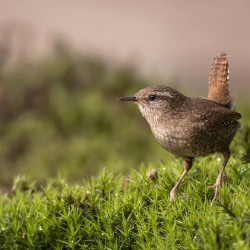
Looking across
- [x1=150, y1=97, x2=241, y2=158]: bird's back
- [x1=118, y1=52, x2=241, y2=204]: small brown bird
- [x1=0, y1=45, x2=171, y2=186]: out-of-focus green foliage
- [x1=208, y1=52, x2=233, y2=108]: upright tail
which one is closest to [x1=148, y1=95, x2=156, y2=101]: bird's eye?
[x1=118, y1=52, x2=241, y2=204]: small brown bird

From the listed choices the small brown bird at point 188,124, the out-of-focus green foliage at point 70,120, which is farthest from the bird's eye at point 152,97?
the out-of-focus green foliage at point 70,120

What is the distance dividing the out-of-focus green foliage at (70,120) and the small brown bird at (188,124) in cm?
285

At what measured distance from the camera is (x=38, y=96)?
406 inches

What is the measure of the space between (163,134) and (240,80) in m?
8.17

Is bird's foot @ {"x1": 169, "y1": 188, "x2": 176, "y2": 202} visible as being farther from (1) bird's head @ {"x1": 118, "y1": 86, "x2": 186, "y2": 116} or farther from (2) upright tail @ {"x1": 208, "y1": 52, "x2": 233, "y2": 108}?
(2) upright tail @ {"x1": 208, "y1": 52, "x2": 233, "y2": 108}

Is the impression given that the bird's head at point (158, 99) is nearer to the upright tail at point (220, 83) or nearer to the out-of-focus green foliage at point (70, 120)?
the upright tail at point (220, 83)

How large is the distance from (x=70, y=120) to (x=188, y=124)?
4.46m

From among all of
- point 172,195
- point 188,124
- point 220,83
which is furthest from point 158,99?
point 172,195

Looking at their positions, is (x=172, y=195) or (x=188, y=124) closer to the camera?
(x=172, y=195)

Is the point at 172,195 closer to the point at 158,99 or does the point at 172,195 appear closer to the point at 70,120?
the point at 158,99

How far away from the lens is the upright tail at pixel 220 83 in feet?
20.6

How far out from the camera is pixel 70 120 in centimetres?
968

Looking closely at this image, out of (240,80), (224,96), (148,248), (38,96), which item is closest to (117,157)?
(38,96)

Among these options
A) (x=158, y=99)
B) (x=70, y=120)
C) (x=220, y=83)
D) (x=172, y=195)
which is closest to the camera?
(x=172, y=195)
